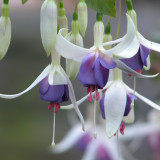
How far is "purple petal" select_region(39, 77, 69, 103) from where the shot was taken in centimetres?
97

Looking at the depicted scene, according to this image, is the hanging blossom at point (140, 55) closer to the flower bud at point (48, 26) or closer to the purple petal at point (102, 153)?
the flower bud at point (48, 26)

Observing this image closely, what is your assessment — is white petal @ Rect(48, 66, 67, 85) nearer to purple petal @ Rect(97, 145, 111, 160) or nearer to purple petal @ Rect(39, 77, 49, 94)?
purple petal @ Rect(39, 77, 49, 94)

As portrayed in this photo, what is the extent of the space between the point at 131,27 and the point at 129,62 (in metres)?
0.16

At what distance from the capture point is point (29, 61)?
16.5ft

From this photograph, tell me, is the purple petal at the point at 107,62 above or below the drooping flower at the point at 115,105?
above

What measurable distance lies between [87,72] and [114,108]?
13cm

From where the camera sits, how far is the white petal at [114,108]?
1.01m

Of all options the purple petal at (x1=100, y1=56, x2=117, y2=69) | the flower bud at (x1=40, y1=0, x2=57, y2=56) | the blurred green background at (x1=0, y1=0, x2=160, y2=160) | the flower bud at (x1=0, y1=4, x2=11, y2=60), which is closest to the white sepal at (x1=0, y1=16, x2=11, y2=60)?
the flower bud at (x1=0, y1=4, x2=11, y2=60)

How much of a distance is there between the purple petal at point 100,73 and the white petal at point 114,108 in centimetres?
10

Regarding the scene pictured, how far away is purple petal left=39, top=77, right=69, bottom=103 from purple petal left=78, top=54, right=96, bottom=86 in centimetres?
5

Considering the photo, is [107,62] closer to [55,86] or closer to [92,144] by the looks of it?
[55,86]

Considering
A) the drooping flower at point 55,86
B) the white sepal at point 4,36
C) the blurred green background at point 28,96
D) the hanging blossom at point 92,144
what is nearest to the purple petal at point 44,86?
the drooping flower at point 55,86

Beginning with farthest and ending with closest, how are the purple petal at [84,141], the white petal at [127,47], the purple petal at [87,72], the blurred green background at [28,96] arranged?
the blurred green background at [28,96], the purple petal at [84,141], the purple petal at [87,72], the white petal at [127,47]

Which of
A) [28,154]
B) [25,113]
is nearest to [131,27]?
[28,154]
